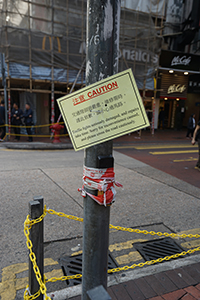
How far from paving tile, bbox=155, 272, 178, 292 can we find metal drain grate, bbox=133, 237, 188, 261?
36 cm

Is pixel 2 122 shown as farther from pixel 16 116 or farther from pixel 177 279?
pixel 177 279

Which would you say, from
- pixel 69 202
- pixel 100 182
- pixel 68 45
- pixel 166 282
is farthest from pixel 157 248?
pixel 68 45

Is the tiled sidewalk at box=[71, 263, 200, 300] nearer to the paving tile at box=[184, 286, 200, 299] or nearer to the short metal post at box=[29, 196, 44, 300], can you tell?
the paving tile at box=[184, 286, 200, 299]

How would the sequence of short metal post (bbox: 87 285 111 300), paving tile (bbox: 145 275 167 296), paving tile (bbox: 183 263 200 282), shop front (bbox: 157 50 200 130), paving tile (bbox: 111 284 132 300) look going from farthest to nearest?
shop front (bbox: 157 50 200 130), paving tile (bbox: 183 263 200 282), paving tile (bbox: 145 275 167 296), paving tile (bbox: 111 284 132 300), short metal post (bbox: 87 285 111 300)

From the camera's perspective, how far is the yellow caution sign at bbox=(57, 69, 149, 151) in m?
1.68

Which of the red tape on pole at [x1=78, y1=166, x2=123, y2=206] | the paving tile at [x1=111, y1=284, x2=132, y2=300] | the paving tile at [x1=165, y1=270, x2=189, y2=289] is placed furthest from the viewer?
the paving tile at [x1=165, y1=270, x2=189, y2=289]

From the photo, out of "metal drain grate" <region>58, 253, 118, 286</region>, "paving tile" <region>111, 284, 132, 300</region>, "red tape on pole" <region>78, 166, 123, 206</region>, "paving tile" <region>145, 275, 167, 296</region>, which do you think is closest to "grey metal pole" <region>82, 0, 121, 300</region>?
"red tape on pole" <region>78, 166, 123, 206</region>

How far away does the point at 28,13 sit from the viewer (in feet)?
40.2

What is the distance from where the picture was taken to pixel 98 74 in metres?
1.67

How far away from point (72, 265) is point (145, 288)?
3.09 feet

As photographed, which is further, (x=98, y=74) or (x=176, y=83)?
(x=176, y=83)

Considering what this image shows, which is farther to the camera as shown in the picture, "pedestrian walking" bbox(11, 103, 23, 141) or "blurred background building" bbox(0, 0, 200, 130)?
"pedestrian walking" bbox(11, 103, 23, 141)

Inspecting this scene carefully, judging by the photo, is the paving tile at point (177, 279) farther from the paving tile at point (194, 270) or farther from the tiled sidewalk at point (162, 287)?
the paving tile at point (194, 270)

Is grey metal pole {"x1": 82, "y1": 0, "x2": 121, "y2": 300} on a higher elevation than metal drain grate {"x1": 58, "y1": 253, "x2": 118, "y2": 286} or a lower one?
higher
